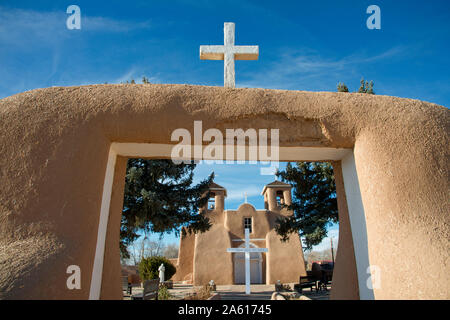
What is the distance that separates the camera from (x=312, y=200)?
11.7 meters

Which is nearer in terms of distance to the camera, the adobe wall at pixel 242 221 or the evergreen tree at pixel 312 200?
the evergreen tree at pixel 312 200

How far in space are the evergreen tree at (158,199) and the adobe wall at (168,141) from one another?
5.52m

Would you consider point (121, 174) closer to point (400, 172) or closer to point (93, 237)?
point (93, 237)

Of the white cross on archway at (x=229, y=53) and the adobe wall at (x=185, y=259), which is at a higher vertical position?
the white cross on archway at (x=229, y=53)

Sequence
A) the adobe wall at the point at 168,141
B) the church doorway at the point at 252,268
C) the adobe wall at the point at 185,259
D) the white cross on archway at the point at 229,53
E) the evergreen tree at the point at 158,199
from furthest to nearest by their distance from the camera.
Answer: the adobe wall at the point at 185,259 → the church doorway at the point at 252,268 → the evergreen tree at the point at 158,199 → the white cross on archway at the point at 229,53 → the adobe wall at the point at 168,141

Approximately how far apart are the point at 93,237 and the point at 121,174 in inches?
55.2

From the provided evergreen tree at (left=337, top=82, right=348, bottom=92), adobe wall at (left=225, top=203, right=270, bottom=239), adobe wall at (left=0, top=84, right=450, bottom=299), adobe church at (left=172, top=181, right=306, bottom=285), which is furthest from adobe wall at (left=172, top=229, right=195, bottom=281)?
adobe wall at (left=0, top=84, right=450, bottom=299)

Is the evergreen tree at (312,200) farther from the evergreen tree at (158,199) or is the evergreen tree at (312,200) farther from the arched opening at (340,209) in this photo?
the arched opening at (340,209)

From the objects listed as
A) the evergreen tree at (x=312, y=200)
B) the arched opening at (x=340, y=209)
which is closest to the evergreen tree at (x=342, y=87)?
the evergreen tree at (x=312, y=200)

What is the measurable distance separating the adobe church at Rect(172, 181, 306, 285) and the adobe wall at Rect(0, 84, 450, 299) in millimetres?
14253

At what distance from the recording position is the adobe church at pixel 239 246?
18828 millimetres

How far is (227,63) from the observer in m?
5.27
